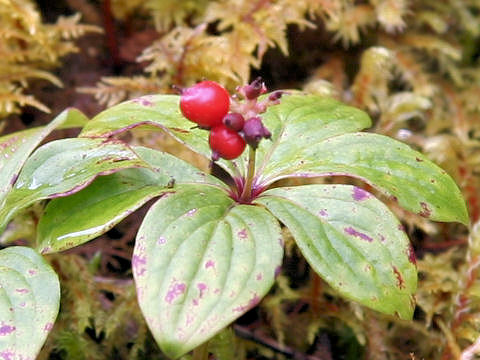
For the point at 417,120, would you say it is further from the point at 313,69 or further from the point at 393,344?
the point at 393,344

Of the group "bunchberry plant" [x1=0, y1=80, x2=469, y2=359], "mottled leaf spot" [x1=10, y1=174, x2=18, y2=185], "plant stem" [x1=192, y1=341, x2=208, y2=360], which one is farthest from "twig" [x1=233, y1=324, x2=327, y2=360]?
"mottled leaf spot" [x1=10, y1=174, x2=18, y2=185]

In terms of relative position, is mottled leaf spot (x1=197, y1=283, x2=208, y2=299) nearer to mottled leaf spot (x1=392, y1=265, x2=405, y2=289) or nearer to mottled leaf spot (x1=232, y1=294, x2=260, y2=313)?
mottled leaf spot (x1=232, y1=294, x2=260, y2=313)

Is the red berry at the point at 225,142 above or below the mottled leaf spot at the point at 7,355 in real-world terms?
above

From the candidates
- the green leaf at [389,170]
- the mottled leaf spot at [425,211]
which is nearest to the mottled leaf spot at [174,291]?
the green leaf at [389,170]

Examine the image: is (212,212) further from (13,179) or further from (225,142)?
(13,179)

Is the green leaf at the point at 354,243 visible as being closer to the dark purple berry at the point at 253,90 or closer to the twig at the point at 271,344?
the dark purple berry at the point at 253,90

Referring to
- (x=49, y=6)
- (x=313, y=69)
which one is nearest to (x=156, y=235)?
(x=313, y=69)

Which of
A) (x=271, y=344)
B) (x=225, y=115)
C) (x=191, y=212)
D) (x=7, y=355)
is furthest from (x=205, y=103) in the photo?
(x=271, y=344)
